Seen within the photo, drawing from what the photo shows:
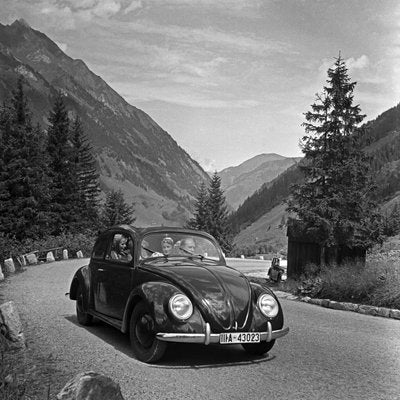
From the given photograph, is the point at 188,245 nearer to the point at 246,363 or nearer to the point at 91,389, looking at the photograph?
the point at 246,363

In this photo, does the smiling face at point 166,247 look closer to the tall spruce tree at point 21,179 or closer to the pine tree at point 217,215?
the tall spruce tree at point 21,179

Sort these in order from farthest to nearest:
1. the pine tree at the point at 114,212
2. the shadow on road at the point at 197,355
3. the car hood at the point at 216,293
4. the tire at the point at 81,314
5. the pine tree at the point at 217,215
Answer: the pine tree at the point at 217,215, the pine tree at the point at 114,212, the tire at the point at 81,314, the shadow on road at the point at 197,355, the car hood at the point at 216,293

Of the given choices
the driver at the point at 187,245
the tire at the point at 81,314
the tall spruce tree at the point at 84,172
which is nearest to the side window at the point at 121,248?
the driver at the point at 187,245

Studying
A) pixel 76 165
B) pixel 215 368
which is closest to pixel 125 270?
pixel 215 368

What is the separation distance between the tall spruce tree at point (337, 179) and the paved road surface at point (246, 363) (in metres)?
8.08

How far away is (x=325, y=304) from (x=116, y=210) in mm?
49249

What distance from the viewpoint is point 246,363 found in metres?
6.62

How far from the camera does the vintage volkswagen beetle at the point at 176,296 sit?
6156 millimetres

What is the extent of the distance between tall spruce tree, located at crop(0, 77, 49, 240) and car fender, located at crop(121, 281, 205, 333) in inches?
1274

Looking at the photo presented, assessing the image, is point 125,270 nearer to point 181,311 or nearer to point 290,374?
point 181,311

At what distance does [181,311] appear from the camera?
20.1ft

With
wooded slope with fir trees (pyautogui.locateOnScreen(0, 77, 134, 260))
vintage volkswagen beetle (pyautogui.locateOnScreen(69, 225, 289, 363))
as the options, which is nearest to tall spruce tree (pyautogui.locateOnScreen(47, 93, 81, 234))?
wooded slope with fir trees (pyautogui.locateOnScreen(0, 77, 134, 260))

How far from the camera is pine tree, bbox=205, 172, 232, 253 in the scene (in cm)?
6444

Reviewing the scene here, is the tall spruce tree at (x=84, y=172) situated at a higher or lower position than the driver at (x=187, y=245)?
higher
